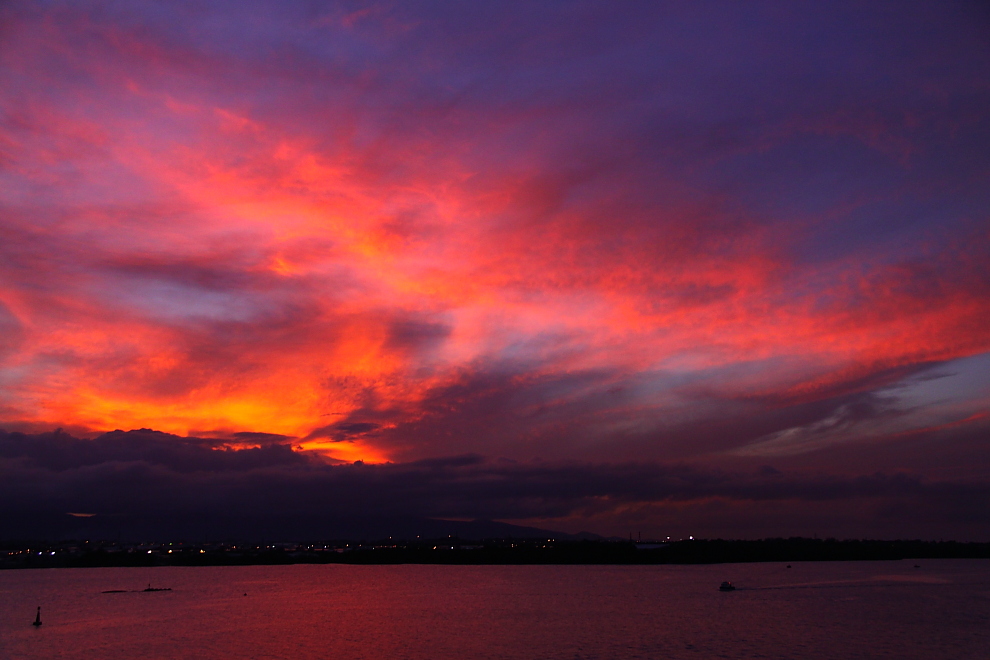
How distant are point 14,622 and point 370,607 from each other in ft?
141

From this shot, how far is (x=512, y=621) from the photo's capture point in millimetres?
86250

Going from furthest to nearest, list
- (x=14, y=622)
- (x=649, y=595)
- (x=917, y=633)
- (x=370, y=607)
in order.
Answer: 1. (x=649, y=595)
2. (x=370, y=607)
3. (x=14, y=622)
4. (x=917, y=633)

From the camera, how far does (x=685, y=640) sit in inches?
2790

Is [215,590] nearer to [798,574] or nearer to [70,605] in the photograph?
[70,605]

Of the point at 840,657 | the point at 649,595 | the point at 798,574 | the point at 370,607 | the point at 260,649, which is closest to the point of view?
the point at 840,657

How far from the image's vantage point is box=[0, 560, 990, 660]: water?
6681cm

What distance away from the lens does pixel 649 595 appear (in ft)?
399

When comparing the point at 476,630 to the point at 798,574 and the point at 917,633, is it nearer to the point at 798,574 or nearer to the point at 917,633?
the point at 917,633

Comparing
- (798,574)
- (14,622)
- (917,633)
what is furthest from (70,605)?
(798,574)

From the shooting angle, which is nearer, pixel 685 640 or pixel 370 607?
pixel 685 640

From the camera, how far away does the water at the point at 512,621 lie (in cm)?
6681

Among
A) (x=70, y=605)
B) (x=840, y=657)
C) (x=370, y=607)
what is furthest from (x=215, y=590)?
(x=840, y=657)

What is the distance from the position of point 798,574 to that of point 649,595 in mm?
76861

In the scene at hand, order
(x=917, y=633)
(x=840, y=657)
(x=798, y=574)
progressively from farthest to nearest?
(x=798, y=574) < (x=917, y=633) < (x=840, y=657)
